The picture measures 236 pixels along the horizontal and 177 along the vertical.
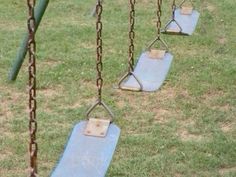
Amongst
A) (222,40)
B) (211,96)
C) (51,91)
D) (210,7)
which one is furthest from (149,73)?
(210,7)

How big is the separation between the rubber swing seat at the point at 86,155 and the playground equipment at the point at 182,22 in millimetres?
1936

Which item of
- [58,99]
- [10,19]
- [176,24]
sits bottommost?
[10,19]

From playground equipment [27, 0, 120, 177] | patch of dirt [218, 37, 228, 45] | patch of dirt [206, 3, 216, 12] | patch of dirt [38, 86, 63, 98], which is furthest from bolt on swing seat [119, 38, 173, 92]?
patch of dirt [206, 3, 216, 12]

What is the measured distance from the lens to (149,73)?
3.60 metres

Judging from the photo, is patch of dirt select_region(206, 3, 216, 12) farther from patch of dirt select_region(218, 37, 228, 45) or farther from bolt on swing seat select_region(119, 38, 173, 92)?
bolt on swing seat select_region(119, 38, 173, 92)

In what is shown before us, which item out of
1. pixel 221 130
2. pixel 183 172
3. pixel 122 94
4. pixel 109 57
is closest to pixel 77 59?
pixel 109 57

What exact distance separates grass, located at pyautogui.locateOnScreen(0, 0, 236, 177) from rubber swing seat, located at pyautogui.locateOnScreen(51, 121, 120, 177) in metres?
1.18

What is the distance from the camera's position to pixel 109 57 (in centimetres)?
636

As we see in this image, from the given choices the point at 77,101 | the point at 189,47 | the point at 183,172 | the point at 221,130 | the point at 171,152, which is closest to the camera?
the point at 183,172

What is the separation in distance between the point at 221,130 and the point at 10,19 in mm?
4523

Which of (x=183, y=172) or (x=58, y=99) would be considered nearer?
(x=183, y=172)

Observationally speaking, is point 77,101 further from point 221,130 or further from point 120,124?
point 221,130

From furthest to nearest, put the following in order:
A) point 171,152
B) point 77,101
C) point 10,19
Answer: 1. point 10,19
2. point 77,101
3. point 171,152

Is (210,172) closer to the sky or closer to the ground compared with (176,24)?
closer to the ground
